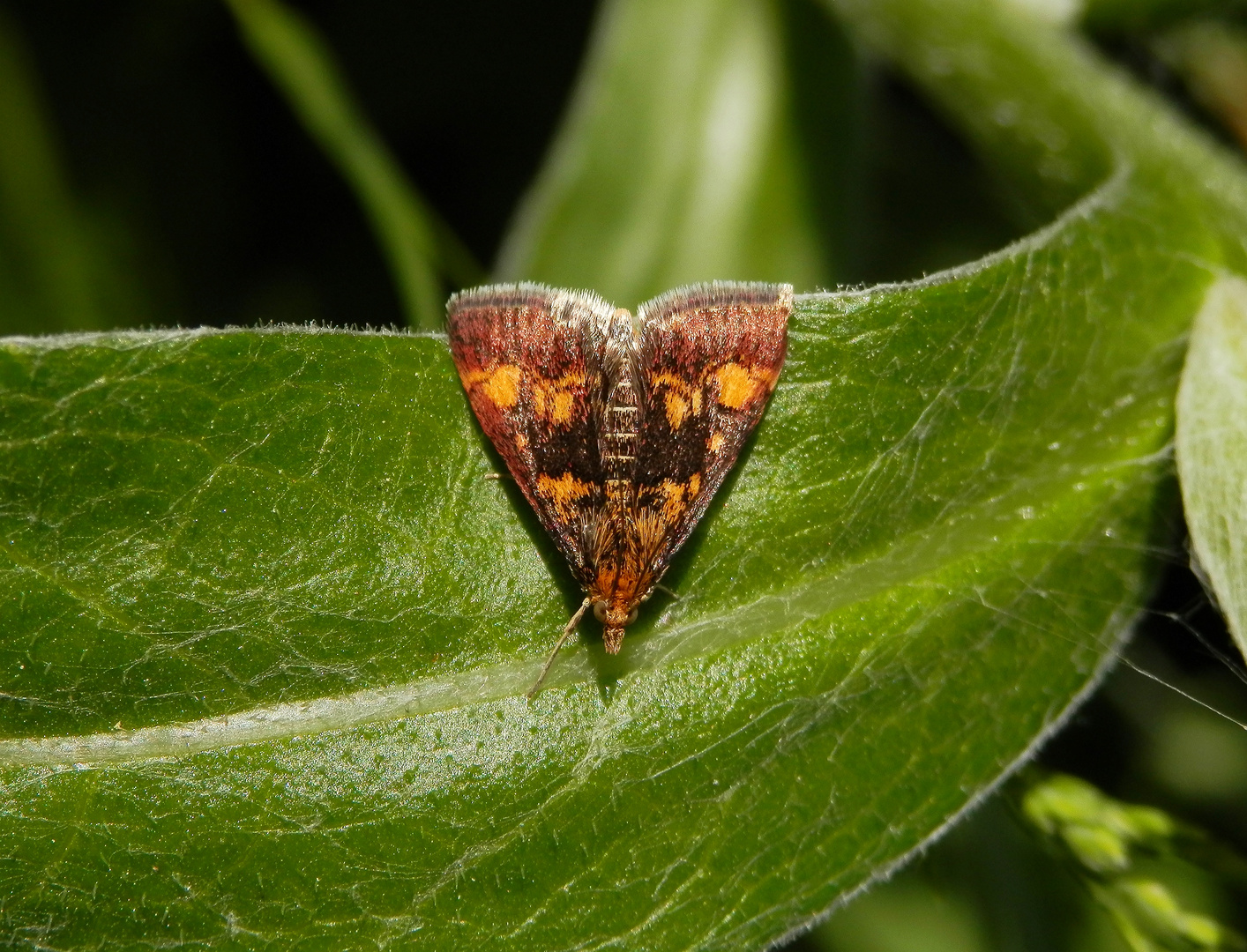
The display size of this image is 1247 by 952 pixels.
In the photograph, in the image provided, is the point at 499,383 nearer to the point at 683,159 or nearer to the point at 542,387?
the point at 542,387

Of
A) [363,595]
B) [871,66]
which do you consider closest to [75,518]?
[363,595]

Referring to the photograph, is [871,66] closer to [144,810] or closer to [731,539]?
[731,539]

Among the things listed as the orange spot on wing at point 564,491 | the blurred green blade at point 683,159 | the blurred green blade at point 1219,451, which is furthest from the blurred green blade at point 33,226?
the blurred green blade at point 1219,451

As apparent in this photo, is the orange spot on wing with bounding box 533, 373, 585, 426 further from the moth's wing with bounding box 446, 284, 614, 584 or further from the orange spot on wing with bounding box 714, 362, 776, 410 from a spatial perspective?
the orange spot on wing with bounding box 714, 362, 776, 410

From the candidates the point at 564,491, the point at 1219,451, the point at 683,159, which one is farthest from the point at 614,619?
the point at 683,159

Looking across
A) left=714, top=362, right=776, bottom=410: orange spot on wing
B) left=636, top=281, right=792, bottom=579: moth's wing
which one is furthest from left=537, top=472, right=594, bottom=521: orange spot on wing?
left=714, top=362, right=776, bottom=410: orange spot on wing

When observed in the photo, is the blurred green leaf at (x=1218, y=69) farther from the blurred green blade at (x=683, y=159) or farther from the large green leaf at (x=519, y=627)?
the large green leaf at (x=519, y=627)
